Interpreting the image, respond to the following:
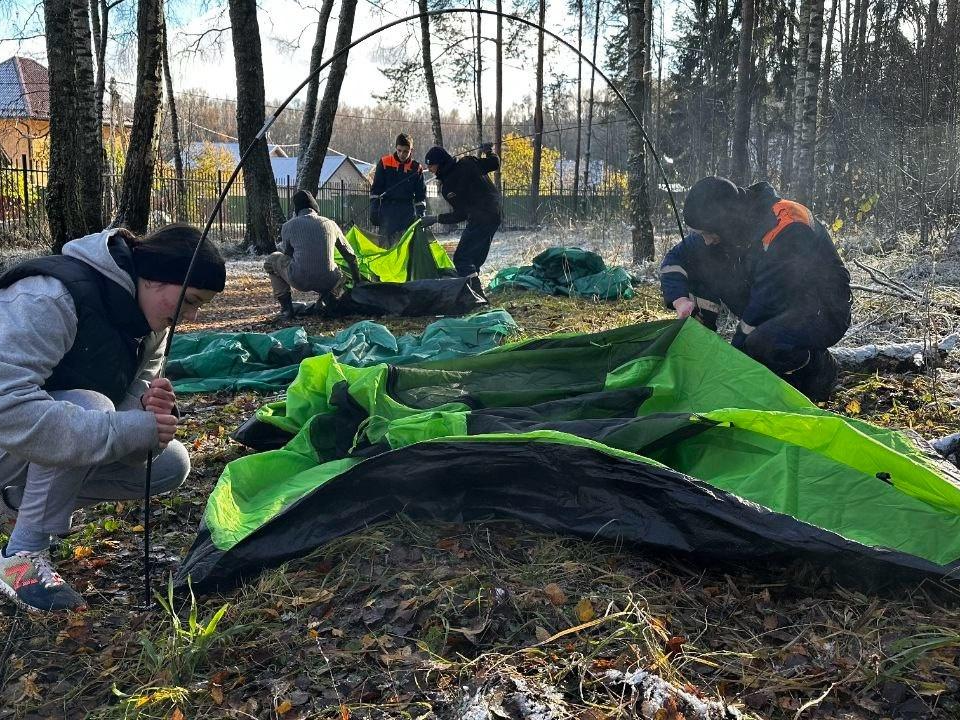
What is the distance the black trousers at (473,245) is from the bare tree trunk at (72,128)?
3.43 metres

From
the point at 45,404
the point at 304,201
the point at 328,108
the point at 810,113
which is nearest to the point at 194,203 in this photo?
the point at 328,108

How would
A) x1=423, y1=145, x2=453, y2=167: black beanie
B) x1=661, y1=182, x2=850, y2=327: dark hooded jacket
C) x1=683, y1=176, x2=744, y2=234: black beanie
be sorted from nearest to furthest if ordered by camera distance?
1. x1=661, y1=182, x2=850, y2=327: dark hooded jacket
2. x1=683, y1=176, x2=744, y2=234: black beanie
3. x1=423, y1=145, x2=453, y2=167: black beanie

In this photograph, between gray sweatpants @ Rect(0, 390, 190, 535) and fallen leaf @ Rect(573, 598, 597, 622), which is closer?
fallen leaf @ Rect(573, 598, 597, 622)

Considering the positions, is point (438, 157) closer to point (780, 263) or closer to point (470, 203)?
point (470, 203)

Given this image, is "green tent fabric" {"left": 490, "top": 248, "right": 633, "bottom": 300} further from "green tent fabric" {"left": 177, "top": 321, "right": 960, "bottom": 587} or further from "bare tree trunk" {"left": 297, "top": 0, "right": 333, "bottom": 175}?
"bare tree trunk" {"left": 297, "top": 0, "right": 333, "bottom": 175}

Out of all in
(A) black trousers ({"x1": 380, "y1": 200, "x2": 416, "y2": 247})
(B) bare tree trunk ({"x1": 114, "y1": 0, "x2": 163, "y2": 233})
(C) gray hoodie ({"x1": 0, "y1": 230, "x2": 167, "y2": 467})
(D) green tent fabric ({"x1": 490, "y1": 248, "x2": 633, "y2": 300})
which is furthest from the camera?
(A) black trousers ({"x1": 380, "y1": 200, "x2": 416, "y2": 247})

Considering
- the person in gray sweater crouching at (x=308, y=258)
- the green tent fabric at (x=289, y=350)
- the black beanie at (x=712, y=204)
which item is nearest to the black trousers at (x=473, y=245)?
the person in gray sweater crouching at (x=308, y=258)

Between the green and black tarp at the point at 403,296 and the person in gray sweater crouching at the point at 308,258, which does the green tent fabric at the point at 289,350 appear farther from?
the green and black tarp at the point at 403,296

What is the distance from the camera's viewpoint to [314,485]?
2.61 meters

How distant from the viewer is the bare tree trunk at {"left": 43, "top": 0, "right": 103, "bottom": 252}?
7.15 metres

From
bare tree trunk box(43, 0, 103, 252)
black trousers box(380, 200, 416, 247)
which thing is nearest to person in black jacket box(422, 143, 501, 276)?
black trousers box(380, 200, 416, 247)

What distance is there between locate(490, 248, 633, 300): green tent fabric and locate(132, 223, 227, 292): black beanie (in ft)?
18.6

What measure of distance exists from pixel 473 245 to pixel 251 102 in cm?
499

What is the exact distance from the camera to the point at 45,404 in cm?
208
